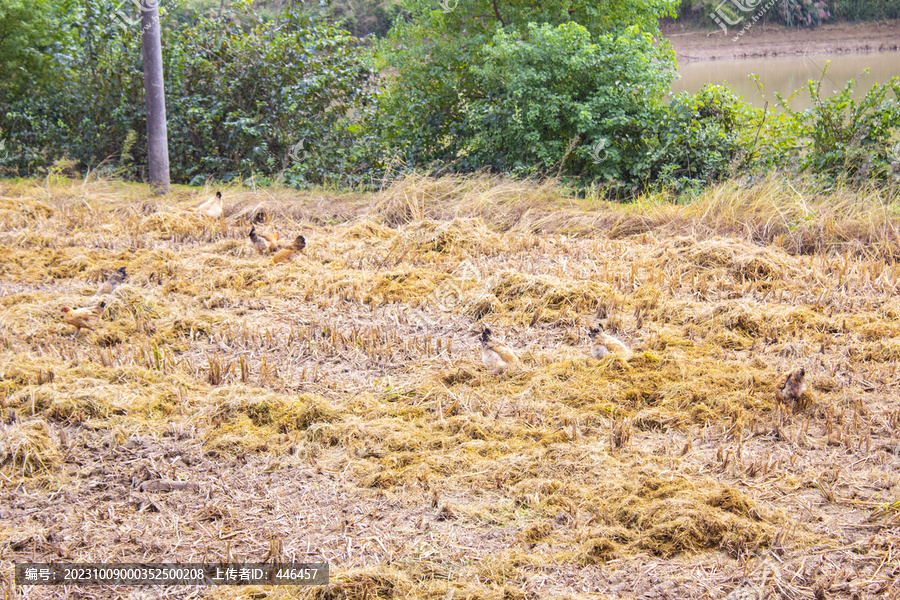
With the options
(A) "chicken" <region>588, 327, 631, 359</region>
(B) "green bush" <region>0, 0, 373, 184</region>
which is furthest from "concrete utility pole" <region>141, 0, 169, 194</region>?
(A) "chicken" <region>588, 327, 631, 359</region>

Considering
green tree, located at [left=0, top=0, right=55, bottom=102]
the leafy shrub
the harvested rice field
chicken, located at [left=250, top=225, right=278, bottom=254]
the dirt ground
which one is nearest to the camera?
the harvested rice field

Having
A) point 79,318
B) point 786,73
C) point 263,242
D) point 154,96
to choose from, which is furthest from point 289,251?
point 786,73

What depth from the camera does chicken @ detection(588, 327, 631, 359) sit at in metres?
4.30

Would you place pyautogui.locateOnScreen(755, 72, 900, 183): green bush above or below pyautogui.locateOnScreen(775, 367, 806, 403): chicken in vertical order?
above

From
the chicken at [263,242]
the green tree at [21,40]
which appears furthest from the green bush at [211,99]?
the chicken at [263,242]

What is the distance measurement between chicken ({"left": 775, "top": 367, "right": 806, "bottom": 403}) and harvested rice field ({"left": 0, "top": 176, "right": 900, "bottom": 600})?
0.05 meters

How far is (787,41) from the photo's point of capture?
28.1 m

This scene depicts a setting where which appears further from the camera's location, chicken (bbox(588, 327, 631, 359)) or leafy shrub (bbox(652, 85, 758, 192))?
leafy shrub (bbox(652, 85, 758, 192))

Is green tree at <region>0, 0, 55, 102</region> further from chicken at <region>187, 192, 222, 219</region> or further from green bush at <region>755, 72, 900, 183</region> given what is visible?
green bush at <region>755, 72, 900, 183</region>

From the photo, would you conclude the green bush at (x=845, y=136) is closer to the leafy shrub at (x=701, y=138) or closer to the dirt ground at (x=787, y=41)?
the leafy shrub at (x=701, y=138)

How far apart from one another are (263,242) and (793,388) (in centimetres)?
480

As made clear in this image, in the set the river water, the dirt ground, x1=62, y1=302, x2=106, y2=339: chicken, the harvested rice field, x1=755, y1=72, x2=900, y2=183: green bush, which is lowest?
the harvested rice field

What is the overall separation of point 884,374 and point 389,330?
305 cm

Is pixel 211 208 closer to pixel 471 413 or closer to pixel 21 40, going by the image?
pixel 471 413
